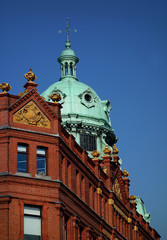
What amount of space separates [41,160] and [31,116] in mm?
3990

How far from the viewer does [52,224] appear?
242ft

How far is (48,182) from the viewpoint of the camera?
7494 cm

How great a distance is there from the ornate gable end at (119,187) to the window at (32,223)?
24.4 meters

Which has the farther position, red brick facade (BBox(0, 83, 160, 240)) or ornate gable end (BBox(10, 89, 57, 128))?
ornate gable end (BBox(10, 89, 57, 128))

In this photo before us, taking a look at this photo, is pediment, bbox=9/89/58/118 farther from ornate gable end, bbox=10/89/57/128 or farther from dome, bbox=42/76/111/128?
dome, bbox=42/76/111/128

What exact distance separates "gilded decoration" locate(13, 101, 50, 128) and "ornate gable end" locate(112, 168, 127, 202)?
2209 cm

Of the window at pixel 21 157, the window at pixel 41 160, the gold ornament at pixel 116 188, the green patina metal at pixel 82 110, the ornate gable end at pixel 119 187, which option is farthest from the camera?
the green patina metal at pixel 82 110

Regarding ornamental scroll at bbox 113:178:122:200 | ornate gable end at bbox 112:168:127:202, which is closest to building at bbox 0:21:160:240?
ornamental scroll at bbox 113:178:122:200

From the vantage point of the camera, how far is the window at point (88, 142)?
112 metres

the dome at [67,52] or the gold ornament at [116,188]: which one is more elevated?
the dome at [67,52]

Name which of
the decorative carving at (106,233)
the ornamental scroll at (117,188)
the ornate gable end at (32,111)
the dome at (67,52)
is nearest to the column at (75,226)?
the ornate gable end at (32,111)

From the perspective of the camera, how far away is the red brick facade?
72562 millimetres

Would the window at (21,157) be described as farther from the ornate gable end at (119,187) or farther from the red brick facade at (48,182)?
the ornate gable end at (119,187)

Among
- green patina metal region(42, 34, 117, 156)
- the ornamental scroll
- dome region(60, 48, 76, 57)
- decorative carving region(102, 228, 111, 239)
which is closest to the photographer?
decorative carving region(102, 228, 111, 239)
